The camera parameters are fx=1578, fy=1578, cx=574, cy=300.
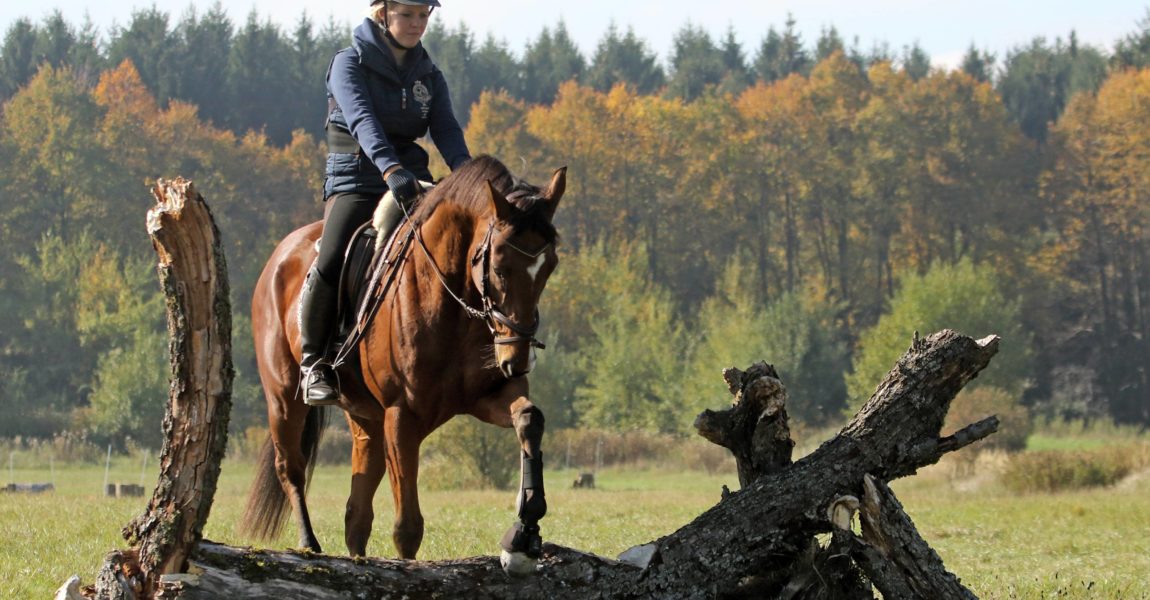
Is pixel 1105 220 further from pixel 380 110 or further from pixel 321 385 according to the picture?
pixel 321 385

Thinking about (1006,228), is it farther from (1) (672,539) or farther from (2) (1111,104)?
(1) (672,539)

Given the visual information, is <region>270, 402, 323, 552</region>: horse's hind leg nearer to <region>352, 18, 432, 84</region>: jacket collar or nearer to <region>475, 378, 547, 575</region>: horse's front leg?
<region>352, 18, 432, 84</region>: jacket collar

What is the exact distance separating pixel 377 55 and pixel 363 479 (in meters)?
2.80

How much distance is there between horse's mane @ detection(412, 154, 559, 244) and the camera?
8.71 meters

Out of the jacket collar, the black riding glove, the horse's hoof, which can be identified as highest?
the jacket collar

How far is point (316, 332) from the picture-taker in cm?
1031

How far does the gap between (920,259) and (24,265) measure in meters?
53.9

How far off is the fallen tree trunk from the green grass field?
2203mm

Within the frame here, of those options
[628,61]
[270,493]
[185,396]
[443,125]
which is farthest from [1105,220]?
→ [185,396]

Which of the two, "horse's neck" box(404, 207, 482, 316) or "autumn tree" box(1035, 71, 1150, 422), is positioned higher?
"autumn tree" box(1035, 71, 1150, 422)

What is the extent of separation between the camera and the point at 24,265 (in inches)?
3305

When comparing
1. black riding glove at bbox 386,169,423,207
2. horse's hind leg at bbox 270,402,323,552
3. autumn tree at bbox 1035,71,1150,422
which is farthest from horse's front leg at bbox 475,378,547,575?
autumn tree at bbox 1035,71,1150,422

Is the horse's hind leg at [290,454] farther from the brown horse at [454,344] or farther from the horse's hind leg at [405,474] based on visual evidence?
the horse's hind leg at [405,474]

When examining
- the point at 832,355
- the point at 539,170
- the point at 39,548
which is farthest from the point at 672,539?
the point at 539,170
